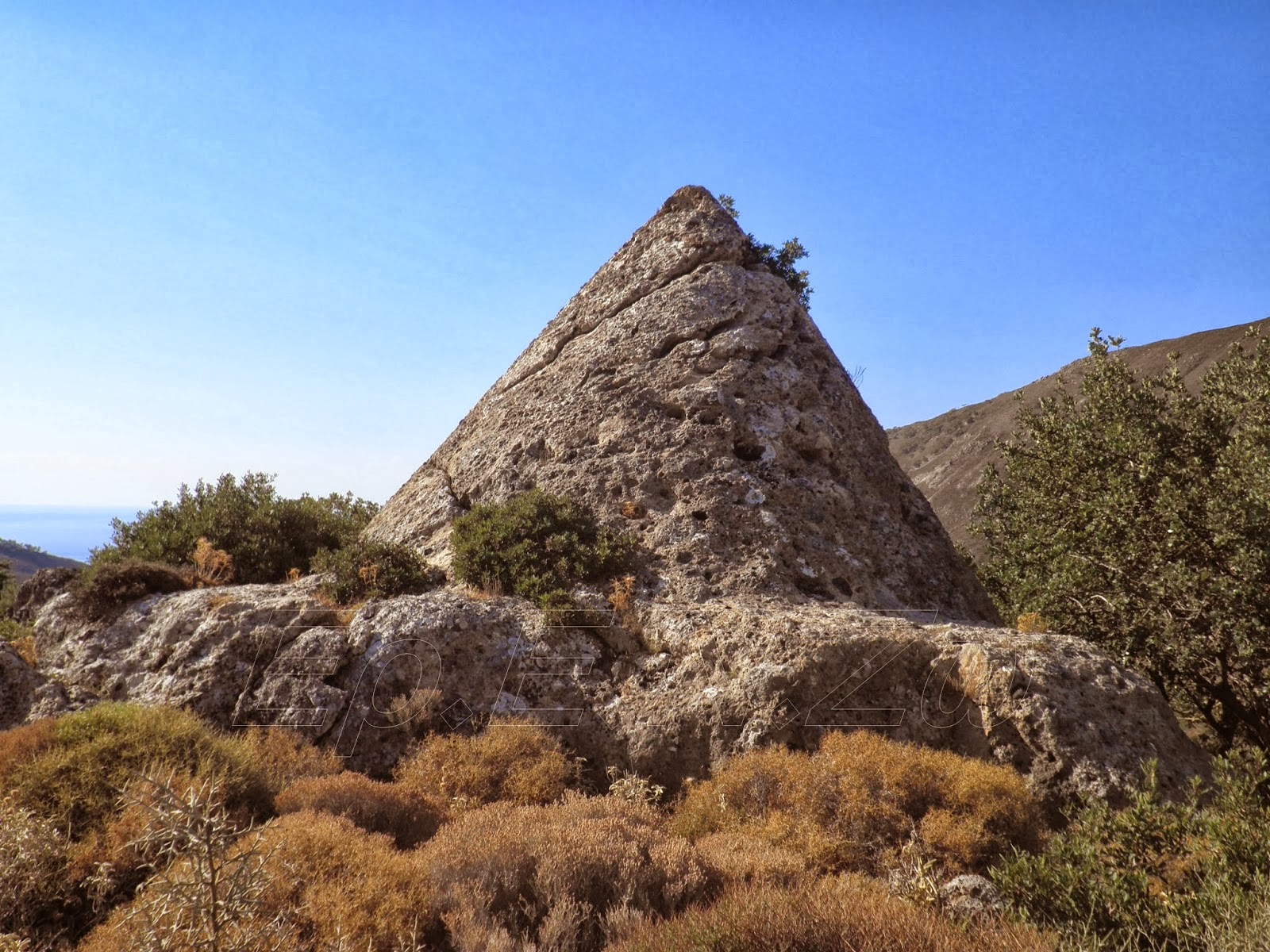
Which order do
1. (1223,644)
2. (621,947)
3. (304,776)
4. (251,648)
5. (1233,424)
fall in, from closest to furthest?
(621,947) < (304,776) < (251,648) < (1223,644) < (1233,424)

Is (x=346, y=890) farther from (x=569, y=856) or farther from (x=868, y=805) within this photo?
(x=868, y=805)

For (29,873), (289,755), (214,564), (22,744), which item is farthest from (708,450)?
(29,873)

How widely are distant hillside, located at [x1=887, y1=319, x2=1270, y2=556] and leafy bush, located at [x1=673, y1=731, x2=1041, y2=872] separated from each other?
133 feet

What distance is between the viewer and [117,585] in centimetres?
1065

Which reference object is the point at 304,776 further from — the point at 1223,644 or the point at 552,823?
the point at 1223,644

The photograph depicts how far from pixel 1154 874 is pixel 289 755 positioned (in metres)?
7.57

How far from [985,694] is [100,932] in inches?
299

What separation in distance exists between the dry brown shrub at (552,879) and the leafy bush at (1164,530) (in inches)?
314

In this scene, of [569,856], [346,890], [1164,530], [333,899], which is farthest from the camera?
[1164,530]

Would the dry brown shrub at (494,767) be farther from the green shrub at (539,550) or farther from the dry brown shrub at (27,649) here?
the dry brown shrub at (27,649)

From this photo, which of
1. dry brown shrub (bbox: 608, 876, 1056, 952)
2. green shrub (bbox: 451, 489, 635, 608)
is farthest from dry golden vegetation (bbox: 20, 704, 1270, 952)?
green shrub (bbox: 451, 489, 635, 608)

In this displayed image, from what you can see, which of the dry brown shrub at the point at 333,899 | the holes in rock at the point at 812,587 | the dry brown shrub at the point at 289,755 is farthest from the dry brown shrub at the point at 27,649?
the holes in rock at the point at 812,587

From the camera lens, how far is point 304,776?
761 centimetres

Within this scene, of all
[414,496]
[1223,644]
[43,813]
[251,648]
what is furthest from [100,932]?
[1223,644]
